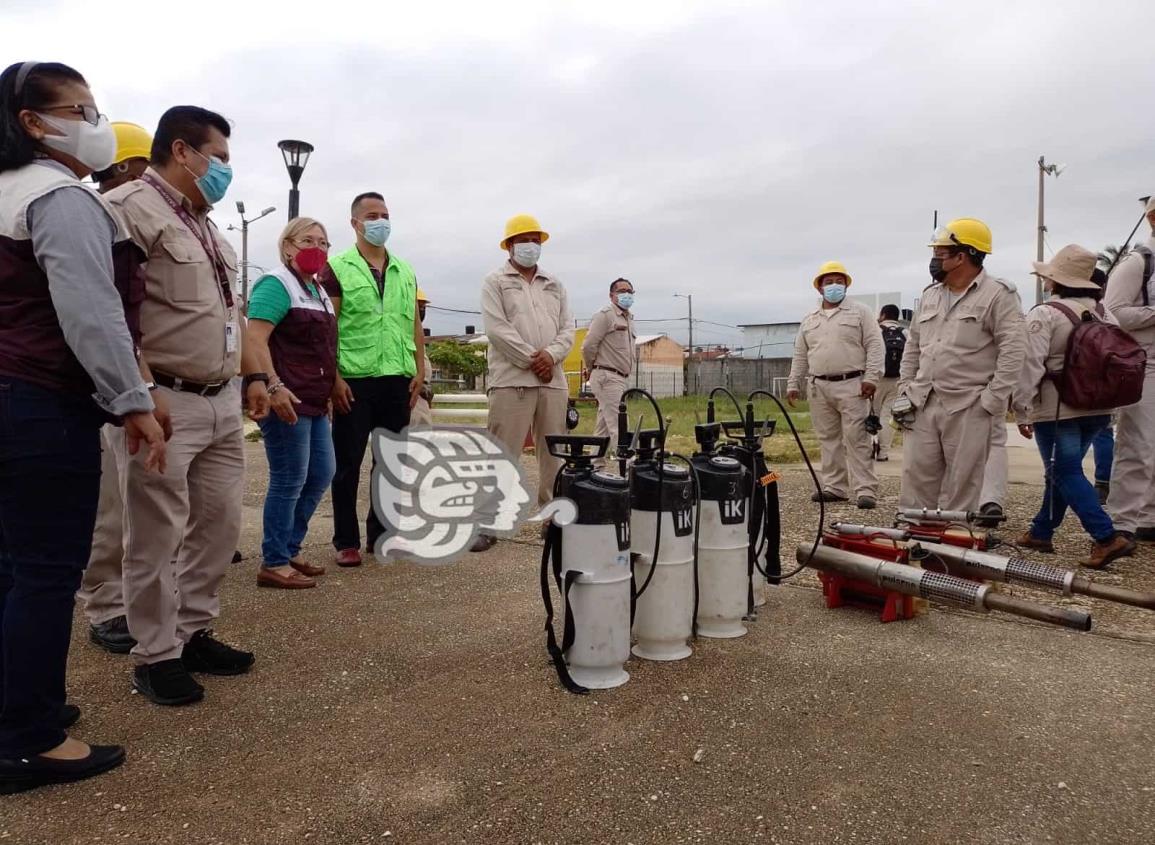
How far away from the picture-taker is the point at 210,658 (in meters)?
3.01

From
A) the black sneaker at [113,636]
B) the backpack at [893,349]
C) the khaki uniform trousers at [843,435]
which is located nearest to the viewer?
the black sneaker at [113,636]

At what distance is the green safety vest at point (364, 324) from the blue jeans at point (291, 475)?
477mm

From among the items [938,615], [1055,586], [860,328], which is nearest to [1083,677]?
[1055,586]

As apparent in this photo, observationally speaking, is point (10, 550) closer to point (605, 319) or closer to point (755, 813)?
point (755, 813)

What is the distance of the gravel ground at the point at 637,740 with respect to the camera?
A: 203 centimetres

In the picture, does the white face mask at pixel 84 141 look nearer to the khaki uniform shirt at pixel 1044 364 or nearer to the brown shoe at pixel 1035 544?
the khaki uniform shirt at pixel 1044 364

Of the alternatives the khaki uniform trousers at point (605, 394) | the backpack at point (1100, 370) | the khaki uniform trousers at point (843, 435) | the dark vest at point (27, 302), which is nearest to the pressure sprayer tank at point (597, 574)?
the dark vest at point (27, 302)

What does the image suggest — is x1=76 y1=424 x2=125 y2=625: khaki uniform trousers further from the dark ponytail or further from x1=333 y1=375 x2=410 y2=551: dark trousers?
the dark ponytail

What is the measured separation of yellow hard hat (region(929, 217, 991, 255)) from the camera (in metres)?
4.72

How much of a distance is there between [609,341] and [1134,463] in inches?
181

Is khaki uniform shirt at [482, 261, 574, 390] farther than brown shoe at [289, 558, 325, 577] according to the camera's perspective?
Yes

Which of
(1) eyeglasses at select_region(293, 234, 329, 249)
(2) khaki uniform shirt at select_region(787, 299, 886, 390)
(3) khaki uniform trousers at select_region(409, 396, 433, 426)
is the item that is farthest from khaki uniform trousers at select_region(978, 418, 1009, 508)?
(1) eyeglasses at select_region(293, 234, 329, 249)

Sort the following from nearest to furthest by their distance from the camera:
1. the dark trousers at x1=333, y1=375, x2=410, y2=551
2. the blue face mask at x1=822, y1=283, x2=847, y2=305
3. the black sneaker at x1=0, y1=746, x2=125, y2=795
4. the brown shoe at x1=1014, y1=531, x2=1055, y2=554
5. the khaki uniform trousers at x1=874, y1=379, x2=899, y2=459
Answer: the black sneaker at x1=0, y1=746, x2=125, y2=795, the dark trousers at x1=333, y1=375, x2=410, y2=551, the brown shoe at x1=1014, y1=531, x2=1055, y2=554, the blue face mask at x1=822, y1=283, x2=847, y2=305, the khaki uniform trousers at x1=874, y1=379, x2=899, y2=459

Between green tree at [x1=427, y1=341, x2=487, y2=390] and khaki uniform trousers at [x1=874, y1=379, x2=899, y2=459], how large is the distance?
37.3m
